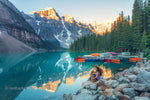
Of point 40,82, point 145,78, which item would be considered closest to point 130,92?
point 145,78

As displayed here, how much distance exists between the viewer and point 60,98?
8.74 meters

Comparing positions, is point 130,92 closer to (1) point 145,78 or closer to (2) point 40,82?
(1) point 145,78

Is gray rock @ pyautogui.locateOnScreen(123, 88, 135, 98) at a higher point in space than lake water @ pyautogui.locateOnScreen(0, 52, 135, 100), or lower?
higher

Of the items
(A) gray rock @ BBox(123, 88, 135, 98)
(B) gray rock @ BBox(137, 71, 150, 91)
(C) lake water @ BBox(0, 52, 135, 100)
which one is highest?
(B) gray rock @ BBox(137, 71, 150, 91)

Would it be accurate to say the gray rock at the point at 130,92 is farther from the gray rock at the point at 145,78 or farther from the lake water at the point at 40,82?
the lake water at the point at 40,82

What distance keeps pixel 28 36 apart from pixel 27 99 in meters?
158

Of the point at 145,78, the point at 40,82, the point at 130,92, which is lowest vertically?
the point at 40,82

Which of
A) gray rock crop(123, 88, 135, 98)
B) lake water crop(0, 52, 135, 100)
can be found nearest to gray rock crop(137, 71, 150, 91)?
gray rock crop(123, 88, 135, 98)

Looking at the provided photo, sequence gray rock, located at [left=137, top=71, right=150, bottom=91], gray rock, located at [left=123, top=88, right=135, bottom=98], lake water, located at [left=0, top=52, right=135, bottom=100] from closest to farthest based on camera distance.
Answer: gray rock, located at [left=123, top=88, right=135, bottom=98] → gray rock, located at [left=137, top=71, right=150, bottom=91] → lake water, located at [left=0, top=52, right=135, bottom=100]

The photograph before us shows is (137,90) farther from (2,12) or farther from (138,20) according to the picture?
(2,12)

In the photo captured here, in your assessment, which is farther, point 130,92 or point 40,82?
point 40,82

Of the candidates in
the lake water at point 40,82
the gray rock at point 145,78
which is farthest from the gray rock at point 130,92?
the lake water at point 40,82

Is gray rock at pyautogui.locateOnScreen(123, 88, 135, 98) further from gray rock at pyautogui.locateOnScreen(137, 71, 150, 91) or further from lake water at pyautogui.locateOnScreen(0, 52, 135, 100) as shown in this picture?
lake water at pyautogui.locateOnScreen(0, 52, 135, 100)

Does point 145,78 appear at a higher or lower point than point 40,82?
higher
